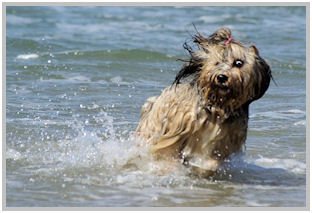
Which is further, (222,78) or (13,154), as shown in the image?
(13,154)

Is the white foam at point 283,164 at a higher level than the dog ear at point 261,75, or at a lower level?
lower

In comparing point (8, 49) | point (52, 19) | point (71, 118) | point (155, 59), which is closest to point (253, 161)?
point (71, 118)

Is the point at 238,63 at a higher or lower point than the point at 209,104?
higher

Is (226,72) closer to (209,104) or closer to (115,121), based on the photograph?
(209,104)

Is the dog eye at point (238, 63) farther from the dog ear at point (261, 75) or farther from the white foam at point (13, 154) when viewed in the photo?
the white foam at point (13, 154)

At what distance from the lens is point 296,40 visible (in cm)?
1708

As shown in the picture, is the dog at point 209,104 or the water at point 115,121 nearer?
the dog at point 209,104

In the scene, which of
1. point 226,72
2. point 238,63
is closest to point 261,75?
point 238,63

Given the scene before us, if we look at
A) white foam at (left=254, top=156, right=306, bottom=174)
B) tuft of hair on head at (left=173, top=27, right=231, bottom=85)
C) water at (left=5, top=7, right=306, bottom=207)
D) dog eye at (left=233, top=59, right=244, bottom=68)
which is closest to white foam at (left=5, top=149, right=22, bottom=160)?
water at (left=5, top=7, right=306, bottom=207)

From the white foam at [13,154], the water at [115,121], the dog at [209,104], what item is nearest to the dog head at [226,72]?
the dog at [209,104]

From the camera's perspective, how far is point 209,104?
23.7 ft

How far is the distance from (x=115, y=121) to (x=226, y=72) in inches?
117

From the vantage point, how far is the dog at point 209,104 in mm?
7121

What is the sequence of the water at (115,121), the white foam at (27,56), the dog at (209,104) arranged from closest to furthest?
1. the dog at (209,104)
2. the water at (115,121)
3. the white foam at (27,56)
